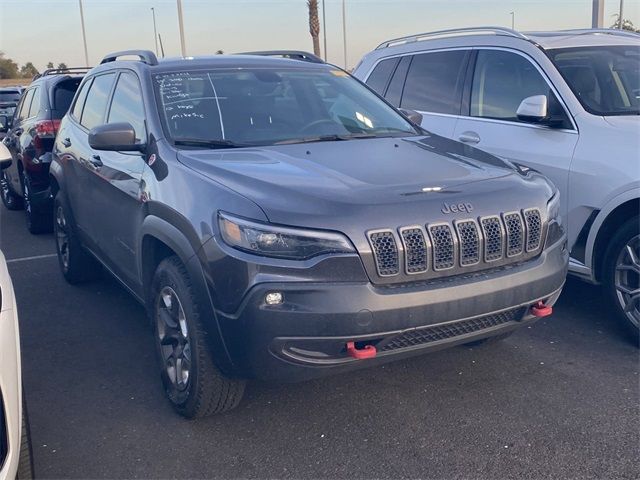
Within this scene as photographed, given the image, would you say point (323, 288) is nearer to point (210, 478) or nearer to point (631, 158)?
point (210, 478)

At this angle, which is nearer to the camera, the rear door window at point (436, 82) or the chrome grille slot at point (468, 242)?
the chrome grille slot at point (468, 242)

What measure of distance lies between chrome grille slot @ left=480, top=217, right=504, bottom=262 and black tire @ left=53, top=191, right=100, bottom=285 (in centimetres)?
348

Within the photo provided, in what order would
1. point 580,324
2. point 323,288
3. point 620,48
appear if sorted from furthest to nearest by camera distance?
point 620,48 → point 580,324 → point 323,288

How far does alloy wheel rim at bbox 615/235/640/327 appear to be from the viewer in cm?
429

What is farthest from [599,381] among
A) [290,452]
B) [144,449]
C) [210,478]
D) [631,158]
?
[144,449]

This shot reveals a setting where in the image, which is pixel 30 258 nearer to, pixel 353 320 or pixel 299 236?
pixel 299 236

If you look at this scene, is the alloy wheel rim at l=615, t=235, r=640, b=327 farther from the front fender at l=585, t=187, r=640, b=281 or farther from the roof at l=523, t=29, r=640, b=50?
the roof at l=523, t=29, r=640, b=50

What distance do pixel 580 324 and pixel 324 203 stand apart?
8.17 ft

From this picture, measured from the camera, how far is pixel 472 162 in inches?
150

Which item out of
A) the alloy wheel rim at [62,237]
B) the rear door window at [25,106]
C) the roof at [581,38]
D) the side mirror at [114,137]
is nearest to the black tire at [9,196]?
the rear door window at [25,106]

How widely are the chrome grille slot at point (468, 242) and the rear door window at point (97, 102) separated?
2.88 m

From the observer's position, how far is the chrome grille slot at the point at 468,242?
10.6ft

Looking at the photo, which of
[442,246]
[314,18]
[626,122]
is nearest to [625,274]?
[626,122]

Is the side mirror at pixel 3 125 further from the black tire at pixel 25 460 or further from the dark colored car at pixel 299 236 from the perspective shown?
the black tire at pixel 25 460
